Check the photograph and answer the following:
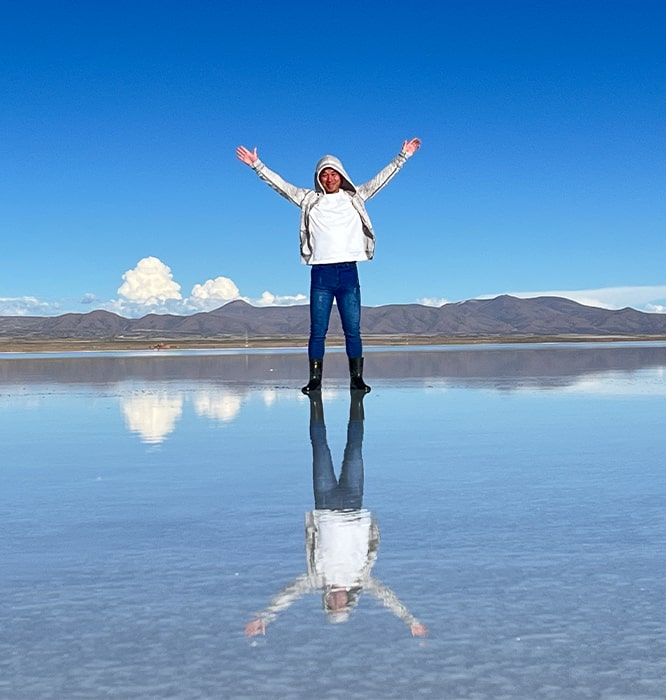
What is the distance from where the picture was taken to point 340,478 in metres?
5.35

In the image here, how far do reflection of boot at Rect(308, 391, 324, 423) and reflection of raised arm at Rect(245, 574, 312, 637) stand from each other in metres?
5.52

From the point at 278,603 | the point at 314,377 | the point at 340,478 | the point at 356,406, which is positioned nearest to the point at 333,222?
the point at 314,377

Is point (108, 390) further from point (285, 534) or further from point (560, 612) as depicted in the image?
point (560, 612)

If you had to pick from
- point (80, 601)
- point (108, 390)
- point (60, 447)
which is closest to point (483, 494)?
point (80, 601)

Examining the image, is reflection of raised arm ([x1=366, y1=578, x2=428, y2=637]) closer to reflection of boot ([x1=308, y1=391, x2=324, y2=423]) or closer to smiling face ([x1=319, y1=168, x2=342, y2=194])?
reflection of boot ([x1=308, y1=391, x2=324, y2=423])

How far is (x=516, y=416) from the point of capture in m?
8.69

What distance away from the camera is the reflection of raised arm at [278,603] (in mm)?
2646

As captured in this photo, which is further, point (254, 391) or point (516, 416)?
point (254, 391)

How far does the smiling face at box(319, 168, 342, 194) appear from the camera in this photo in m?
11.3

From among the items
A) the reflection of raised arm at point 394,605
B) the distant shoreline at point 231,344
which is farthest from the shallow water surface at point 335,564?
the distant shoreline at point 231,344

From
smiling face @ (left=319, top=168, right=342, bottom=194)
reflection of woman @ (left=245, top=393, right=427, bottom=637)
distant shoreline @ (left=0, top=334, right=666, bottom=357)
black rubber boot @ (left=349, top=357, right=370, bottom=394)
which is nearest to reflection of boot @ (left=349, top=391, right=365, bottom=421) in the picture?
black rubber boot @ (left=349, top=357, right=370, bottom=394)

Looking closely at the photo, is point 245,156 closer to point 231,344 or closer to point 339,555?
point 339,555

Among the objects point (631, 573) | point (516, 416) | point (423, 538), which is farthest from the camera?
point (516, 416)

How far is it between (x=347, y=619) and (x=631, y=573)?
1.03m
